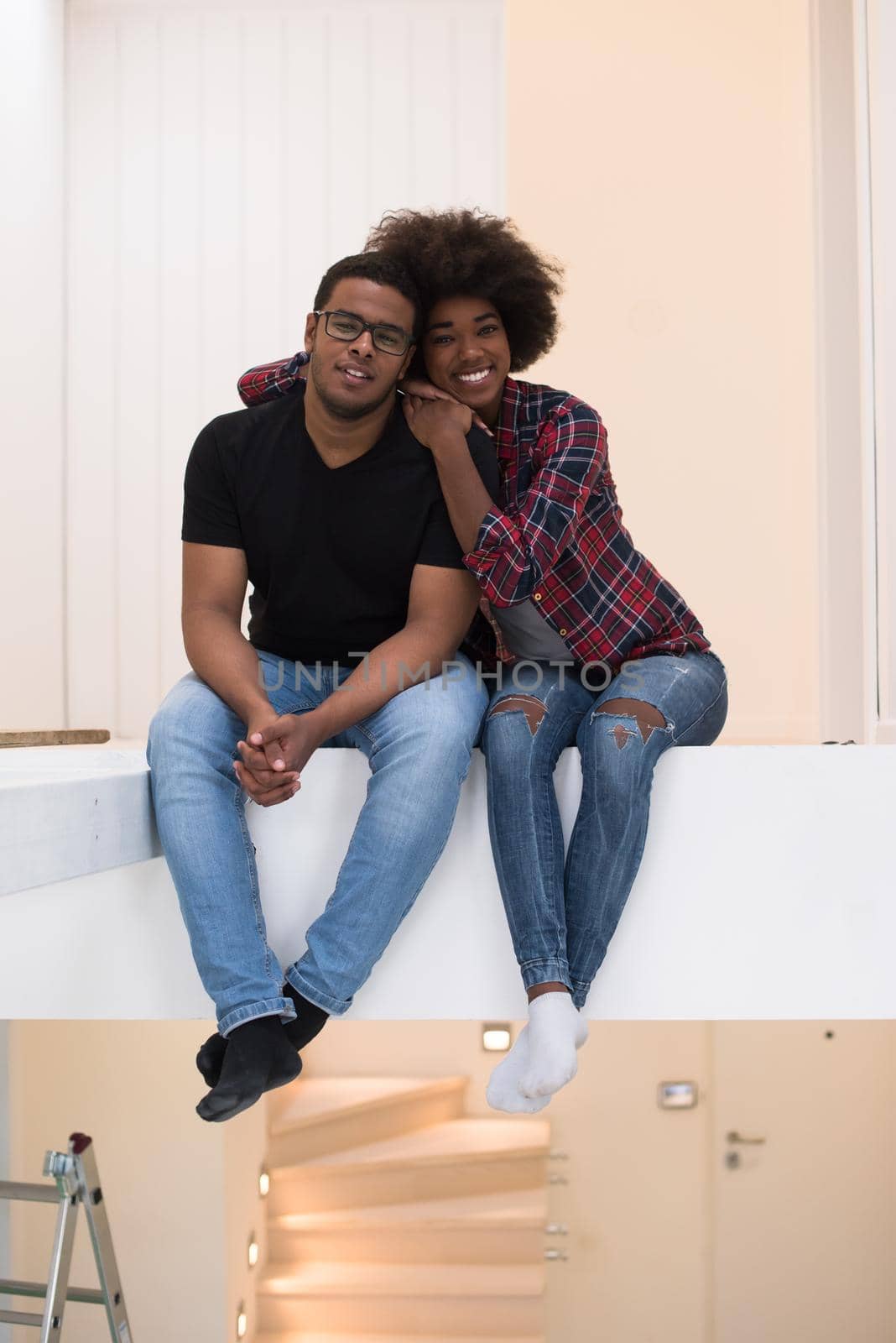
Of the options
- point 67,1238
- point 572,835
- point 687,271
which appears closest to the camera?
point 572,835

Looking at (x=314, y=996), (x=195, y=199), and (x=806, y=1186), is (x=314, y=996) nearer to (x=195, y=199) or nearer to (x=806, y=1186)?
(x=195, y=199)

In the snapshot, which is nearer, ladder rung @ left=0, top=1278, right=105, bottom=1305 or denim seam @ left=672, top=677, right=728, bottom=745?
denim seam @ left=672, top=677, right=728, bottom=745

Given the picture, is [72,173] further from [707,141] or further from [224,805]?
[707,141]

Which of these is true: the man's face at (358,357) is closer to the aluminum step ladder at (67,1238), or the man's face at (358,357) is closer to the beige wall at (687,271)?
the aluminum step ladder at (67,1238)

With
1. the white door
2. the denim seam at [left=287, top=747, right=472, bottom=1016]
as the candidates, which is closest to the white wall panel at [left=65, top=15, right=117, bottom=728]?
the denim seam at [left=287, top=747, right=472, bottom=1016]

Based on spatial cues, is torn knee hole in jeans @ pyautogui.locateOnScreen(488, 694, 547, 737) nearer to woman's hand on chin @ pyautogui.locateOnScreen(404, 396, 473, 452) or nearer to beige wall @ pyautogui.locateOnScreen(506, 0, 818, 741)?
woman's hand on chin @ pyautogui.locateOnScreen(404, 396, 473, 452)

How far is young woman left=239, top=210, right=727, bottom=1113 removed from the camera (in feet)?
5.25

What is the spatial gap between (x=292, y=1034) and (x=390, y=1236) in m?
3.52

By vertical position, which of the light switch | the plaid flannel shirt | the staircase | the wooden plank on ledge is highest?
the plaid flannel shirt

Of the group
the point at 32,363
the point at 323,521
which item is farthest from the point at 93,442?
the point at 323,521

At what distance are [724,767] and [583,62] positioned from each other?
11.8 ft

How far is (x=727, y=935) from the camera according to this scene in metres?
1.78

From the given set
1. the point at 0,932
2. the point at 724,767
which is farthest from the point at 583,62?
the point at 0,932

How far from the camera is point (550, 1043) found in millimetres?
1520
